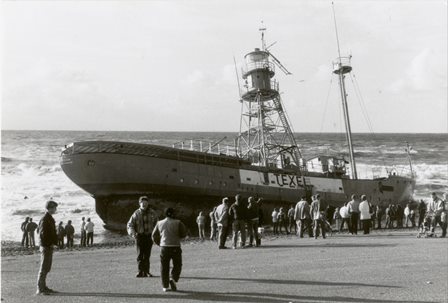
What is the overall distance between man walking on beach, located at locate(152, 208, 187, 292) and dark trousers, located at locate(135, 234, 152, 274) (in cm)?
116

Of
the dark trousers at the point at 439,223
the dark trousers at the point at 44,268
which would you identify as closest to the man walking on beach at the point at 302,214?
A: the dark trousers at the point at 439,223

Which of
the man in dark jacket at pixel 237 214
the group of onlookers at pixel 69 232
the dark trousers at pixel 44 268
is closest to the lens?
the dark trousers at pixel 44 268

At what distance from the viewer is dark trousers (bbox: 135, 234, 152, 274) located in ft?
35.2

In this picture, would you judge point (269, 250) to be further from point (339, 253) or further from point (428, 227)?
point (428, 227)

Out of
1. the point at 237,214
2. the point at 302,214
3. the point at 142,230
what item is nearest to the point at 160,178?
the point at 302,214

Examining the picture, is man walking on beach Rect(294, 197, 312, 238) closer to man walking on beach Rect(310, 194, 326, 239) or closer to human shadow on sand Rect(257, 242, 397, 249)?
man walking on beach Rect(310, 194, 326, 239)

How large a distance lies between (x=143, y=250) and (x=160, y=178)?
17.7 meters

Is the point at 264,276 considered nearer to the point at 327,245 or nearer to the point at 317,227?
the point at 327,245

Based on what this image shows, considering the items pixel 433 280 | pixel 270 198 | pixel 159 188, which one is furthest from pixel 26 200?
pixel 433 280

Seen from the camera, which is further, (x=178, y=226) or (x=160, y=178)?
(x=160, y=178)

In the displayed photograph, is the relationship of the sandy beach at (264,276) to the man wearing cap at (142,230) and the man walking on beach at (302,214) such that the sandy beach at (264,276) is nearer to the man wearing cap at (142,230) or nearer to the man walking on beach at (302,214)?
the man wearing cap at (142,230)

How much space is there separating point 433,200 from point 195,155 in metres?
15.2

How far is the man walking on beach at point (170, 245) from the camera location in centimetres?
933

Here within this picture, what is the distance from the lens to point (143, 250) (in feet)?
35.3
